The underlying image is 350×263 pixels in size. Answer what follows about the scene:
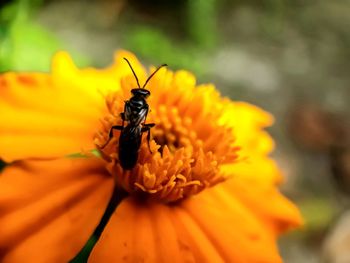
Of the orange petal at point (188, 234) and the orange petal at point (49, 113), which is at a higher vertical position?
the orange petal at point (49, 113)

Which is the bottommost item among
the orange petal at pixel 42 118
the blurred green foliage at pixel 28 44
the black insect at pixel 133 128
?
the blurred green foliage at pixel 28 44

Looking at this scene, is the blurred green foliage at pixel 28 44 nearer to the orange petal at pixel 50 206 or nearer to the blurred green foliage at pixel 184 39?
the blurred green foliage at pixel 184 39

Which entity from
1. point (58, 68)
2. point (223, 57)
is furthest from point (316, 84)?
point (58, 68)

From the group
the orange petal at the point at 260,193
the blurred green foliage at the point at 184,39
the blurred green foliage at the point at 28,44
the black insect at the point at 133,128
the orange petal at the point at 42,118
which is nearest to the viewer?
the black insect at the point at 133,128

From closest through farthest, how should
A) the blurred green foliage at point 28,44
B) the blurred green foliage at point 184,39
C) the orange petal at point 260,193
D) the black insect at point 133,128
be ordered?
1. the black insect at point 133,128
2. the orange petal at point 260,193
3. the blurred green foliage at point 28,44
4. the blurred green foliage at point 184,39

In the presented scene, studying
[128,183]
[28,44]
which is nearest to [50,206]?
[128,183]

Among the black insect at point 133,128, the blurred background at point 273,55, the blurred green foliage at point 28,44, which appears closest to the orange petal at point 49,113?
the black insect at point 133,128

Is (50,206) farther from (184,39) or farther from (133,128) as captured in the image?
(184,39)

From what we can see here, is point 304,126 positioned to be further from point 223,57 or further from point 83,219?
point 83,219
